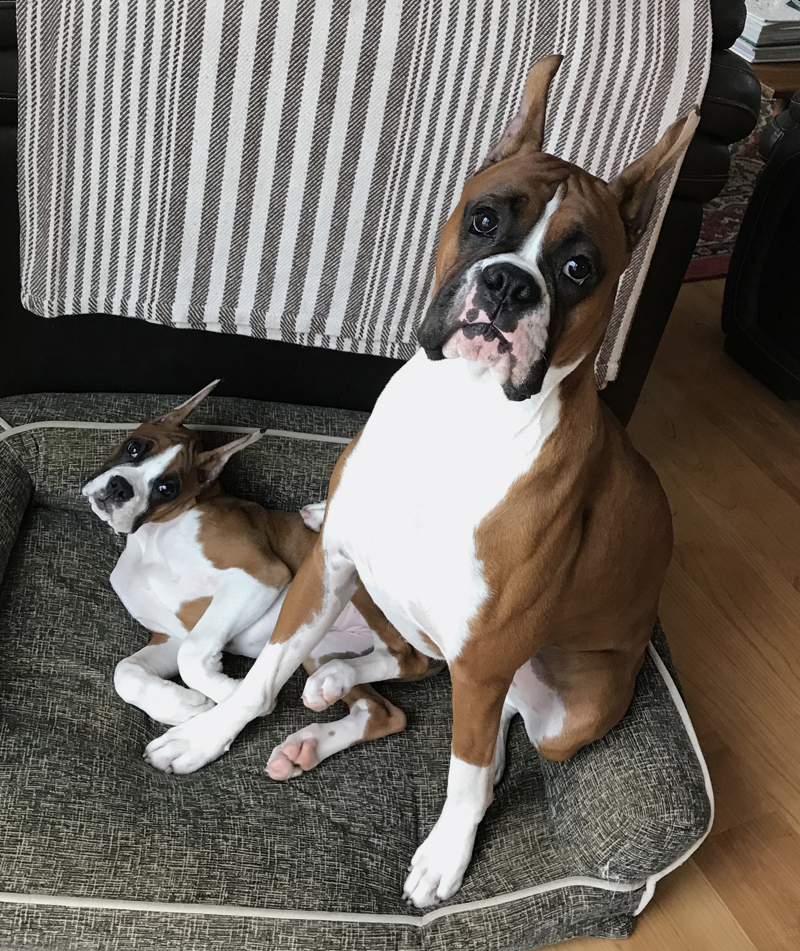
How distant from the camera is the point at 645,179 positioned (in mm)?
1356

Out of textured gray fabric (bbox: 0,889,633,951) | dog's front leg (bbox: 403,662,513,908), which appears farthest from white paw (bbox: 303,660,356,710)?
textured gray fabric (bbox: 0,889,633,951)

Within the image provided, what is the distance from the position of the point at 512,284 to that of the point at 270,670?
848 mm

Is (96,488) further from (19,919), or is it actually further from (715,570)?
(715,570)

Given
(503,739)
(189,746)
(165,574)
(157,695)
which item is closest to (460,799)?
(503,739)

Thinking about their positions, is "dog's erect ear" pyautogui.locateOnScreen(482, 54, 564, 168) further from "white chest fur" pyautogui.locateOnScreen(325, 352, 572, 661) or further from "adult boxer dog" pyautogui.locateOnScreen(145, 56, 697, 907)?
"white chest fur" pyautogui.locateOnScreen(325, 352, 572, 661)

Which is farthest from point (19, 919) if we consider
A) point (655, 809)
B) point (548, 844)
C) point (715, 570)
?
point (715, 570)

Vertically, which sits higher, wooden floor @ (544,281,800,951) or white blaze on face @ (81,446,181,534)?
white blaze on face @ (81,446,181,534)

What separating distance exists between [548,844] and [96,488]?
3.40 feet

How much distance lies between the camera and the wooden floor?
6.08 feet

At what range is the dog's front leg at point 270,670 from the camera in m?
1.69

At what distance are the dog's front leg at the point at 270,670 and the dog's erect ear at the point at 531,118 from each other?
0.71 m

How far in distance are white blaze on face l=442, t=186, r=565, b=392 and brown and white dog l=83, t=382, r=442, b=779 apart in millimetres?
777

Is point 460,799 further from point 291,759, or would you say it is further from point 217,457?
point 217,457

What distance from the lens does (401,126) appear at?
5.95ft
